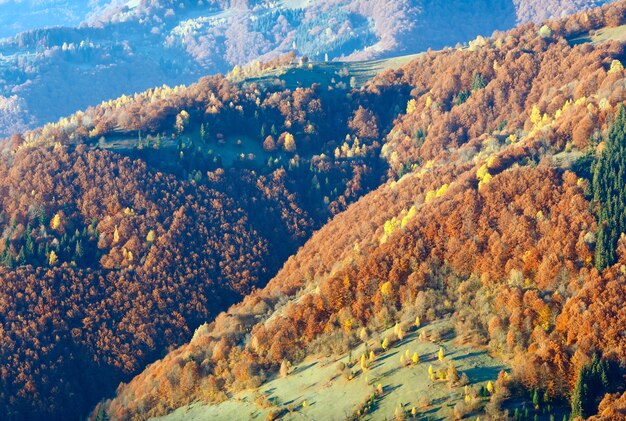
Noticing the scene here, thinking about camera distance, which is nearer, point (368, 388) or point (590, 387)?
point (590, 387)

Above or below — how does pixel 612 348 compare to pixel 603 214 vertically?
below

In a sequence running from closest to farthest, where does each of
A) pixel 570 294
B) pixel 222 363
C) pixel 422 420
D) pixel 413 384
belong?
pixel 422 420
pixel 413 384
pixel 570 294
pixel 222 363

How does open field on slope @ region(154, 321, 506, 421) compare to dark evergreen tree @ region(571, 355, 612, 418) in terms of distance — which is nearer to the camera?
dark evergreen tree @ region(571, 355, 612, 418)

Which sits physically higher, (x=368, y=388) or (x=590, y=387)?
(x=368, y=388)

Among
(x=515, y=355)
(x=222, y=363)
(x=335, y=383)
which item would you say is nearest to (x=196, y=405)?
(x=222, y=363)

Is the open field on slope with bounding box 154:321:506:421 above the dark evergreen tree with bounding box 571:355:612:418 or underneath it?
above

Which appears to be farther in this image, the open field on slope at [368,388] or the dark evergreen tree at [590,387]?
the open field on slope at [368,388]

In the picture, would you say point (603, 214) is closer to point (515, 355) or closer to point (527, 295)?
point (527, 295)

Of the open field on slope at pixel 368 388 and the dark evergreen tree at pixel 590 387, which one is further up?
the open field on slope at pixel 368 388
